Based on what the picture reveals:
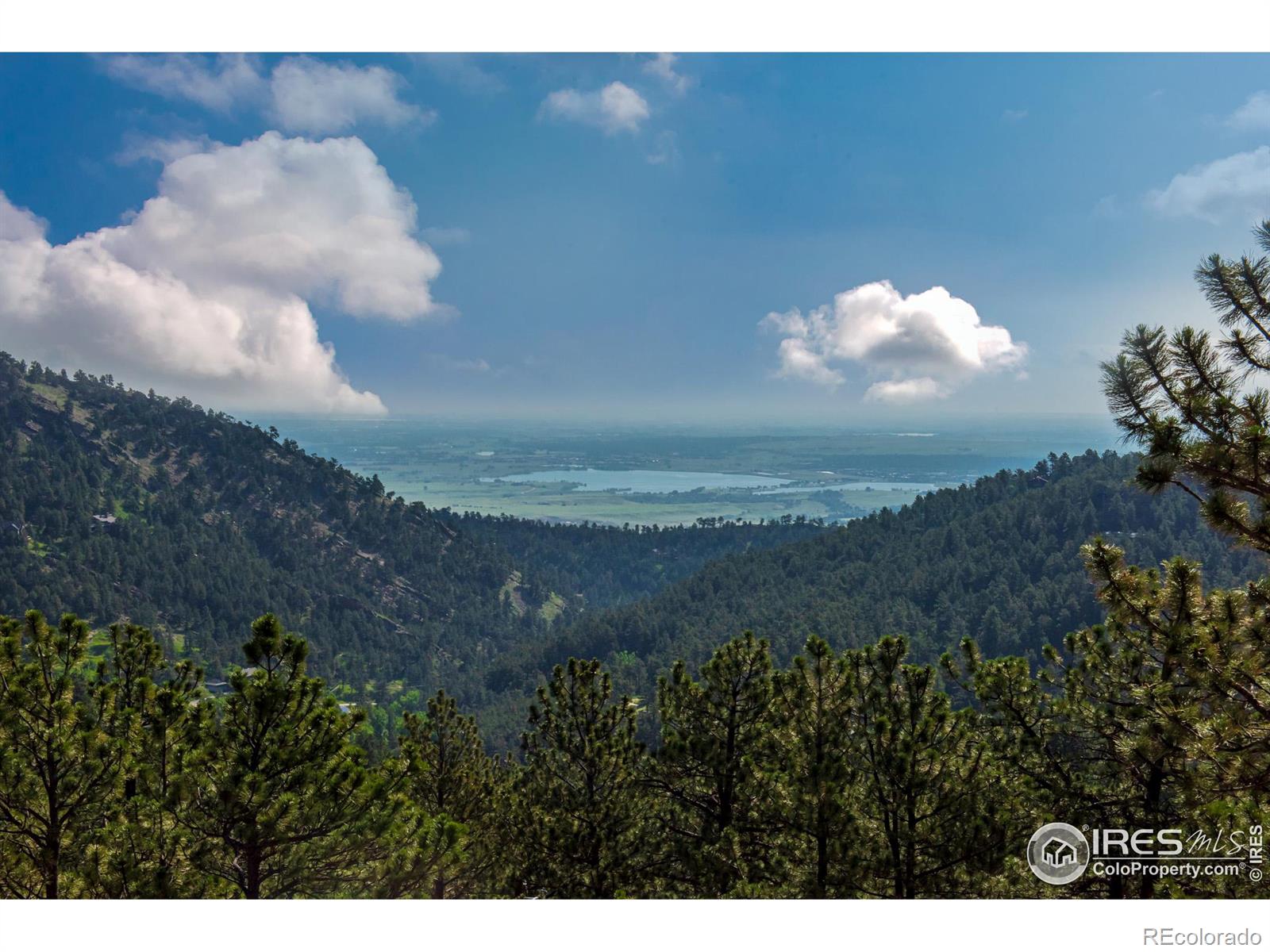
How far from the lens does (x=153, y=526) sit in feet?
554

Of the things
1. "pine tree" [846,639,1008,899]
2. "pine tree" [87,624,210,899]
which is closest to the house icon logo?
"pine tree" [846,639,1008,899]

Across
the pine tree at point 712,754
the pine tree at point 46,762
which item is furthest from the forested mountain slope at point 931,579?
the pine tree at point 46,762

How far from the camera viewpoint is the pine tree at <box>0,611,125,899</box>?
7.49m

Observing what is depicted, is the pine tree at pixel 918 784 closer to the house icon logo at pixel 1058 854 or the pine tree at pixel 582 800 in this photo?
the house icon logo at pixel 1058 854

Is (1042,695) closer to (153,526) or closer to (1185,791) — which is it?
(1185,791)

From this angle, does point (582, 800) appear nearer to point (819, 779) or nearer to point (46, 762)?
point (819, 779)

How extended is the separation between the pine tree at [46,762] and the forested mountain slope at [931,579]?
102 m

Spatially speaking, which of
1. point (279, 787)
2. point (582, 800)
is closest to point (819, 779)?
point (582, 800)

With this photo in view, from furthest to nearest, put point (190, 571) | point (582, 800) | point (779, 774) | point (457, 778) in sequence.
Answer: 1. point (190, 571)
2. point (457, 778)
3. point (582, 800)
4. point (779, 774)

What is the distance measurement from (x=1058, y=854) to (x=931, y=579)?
459ft

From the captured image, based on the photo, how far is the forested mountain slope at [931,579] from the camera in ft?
375

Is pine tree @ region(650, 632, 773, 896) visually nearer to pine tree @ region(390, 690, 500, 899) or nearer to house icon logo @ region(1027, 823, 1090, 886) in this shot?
pine tree @ region(390, 690, 500, 899)

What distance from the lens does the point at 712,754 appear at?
35.6 feet

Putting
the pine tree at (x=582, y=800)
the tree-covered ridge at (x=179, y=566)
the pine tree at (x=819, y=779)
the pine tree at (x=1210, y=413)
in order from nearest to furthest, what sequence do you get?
1. the pine tree at (x=1210, y=413)
2. the pine tree at (x=819, y=779)
3. the pine tree at (x=582, y=800)
4. the tree-covered ridge at (x=179, y=566)
